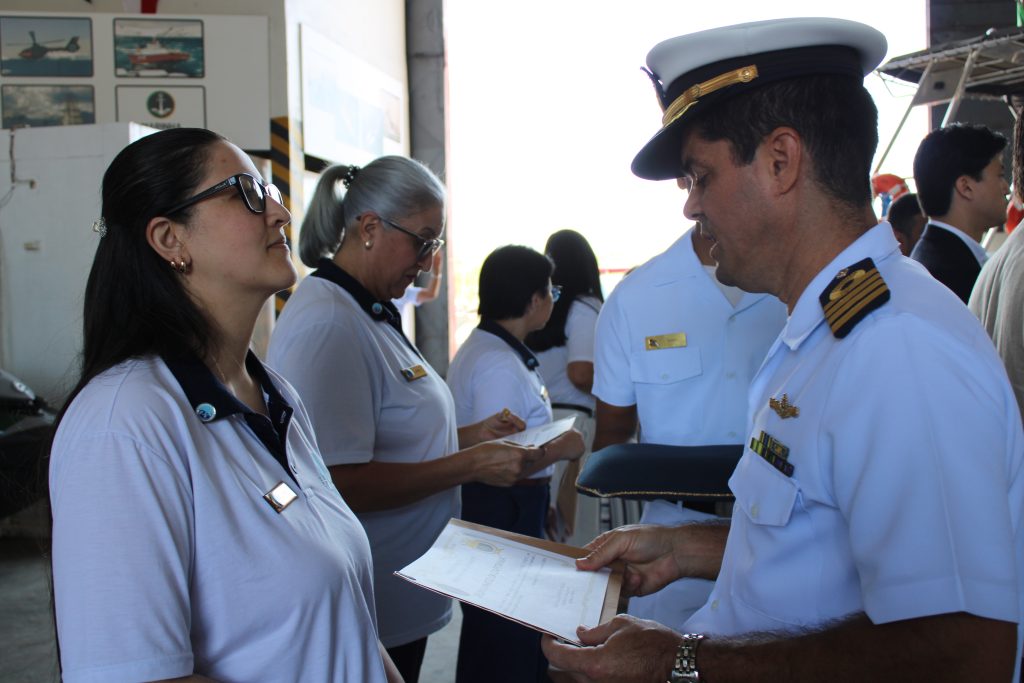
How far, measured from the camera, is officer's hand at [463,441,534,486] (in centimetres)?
221

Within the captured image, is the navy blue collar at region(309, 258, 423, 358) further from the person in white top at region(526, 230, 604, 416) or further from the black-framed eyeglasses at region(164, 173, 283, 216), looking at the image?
A: the person in white top at region(526, 230, 604, 416)

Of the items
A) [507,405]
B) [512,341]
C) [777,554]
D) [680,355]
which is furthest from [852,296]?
[512,341]

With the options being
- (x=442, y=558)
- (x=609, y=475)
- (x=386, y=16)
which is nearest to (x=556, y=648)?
(x=442, y=558)

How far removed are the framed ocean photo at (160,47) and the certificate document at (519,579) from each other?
451cm

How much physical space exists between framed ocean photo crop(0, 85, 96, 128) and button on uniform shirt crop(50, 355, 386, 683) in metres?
4.69

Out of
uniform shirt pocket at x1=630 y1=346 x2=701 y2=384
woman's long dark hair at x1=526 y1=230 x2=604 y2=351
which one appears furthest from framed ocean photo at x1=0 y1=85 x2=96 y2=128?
uniform shirt pocket at x1=630 y1=346 x2=701 y2=384

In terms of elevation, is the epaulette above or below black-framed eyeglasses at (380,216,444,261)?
below

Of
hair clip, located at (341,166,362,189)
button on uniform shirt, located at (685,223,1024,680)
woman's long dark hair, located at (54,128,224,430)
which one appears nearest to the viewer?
button on uniform shirt, located at (685,223,1024,680)

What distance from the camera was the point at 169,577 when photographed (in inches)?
40.9

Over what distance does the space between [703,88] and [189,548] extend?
0.98 m

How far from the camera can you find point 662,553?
1541 mm

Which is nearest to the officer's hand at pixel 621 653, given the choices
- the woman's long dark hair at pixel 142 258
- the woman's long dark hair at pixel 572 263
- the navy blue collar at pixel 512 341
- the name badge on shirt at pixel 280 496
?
the name badge on shirt at pixel 280 496

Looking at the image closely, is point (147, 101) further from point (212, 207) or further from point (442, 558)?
point (442, 558)

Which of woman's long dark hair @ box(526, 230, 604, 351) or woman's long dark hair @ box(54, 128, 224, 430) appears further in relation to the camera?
woman's long dark hair @ box(526, 230, 604, 351)
